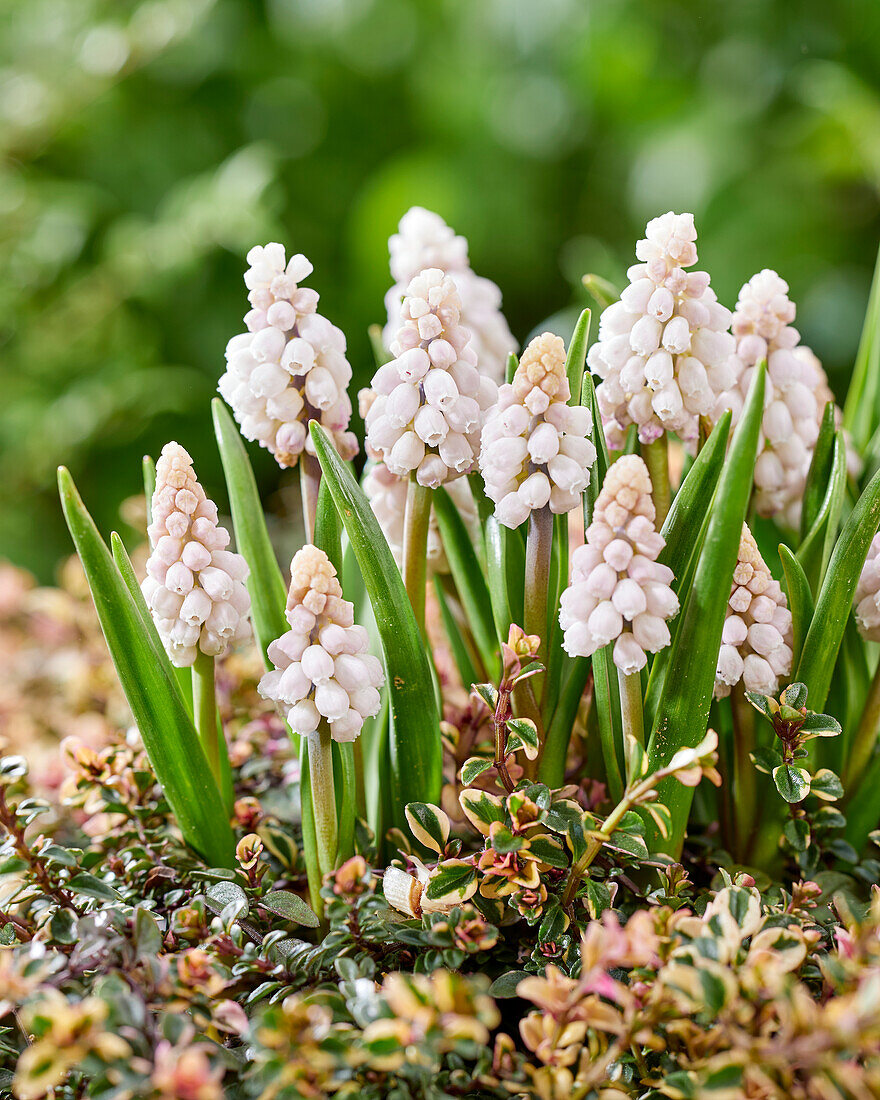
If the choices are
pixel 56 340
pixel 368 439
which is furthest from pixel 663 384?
pixel 56 340

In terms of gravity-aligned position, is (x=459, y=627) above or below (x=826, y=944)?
above

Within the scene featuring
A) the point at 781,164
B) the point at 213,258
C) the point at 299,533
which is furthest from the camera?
the point at 213,258

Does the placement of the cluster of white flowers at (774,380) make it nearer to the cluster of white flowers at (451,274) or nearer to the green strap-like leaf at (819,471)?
the green strap-like leaf at (819,471)

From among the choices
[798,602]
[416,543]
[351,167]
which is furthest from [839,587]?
[351,167]

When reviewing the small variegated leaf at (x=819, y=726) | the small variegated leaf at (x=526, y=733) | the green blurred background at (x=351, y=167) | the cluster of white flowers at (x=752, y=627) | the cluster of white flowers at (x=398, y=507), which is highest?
the green blurred background at (x=351, y=167)

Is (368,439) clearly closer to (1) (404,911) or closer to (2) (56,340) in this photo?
(1) (404,911)

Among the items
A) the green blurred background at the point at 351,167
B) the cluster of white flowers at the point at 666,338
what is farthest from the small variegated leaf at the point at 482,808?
the green blurred background at the point at 351,167

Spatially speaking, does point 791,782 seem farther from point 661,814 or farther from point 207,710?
point 207,710
